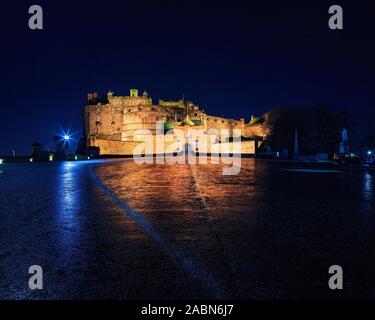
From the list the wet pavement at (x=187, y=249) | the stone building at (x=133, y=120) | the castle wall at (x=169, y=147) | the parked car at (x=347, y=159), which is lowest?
the wet pavement at (x=187, y=249)

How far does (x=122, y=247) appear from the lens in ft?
14.1

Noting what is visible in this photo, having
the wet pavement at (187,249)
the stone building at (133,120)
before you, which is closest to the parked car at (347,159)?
the wet pavement at (187,249)

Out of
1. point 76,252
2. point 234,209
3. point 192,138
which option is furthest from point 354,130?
Answer: point 76,252

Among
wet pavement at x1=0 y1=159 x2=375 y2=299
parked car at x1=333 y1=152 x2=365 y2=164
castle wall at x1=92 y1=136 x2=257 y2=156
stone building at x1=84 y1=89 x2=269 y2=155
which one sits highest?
stone building at x1=84 y1=89 x2=269 y2=155

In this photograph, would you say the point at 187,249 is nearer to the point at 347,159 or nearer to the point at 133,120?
the point at 347,159

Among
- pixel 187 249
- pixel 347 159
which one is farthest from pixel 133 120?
pixel 187 249

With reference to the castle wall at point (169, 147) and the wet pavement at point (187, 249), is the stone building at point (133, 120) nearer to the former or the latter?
the castle wall at point (169, 147)

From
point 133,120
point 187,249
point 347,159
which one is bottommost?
A: point 187,249

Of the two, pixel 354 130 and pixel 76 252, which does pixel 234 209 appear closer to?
pixel 76 252

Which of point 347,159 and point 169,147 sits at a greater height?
point 169,147

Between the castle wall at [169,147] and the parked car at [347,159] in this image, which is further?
the castle wall at [169,147]

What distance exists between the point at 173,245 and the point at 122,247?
0.67m

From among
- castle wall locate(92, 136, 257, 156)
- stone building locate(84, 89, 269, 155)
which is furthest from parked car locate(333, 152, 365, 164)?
stone building locate(84, 89, 269, 155)

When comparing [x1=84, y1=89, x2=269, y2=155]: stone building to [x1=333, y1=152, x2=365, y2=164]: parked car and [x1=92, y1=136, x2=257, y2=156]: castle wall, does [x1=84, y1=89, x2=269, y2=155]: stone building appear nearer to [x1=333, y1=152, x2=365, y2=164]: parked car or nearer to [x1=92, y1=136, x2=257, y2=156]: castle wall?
[x1=92, y1=136, x2=257, y2=156]: castle wall
